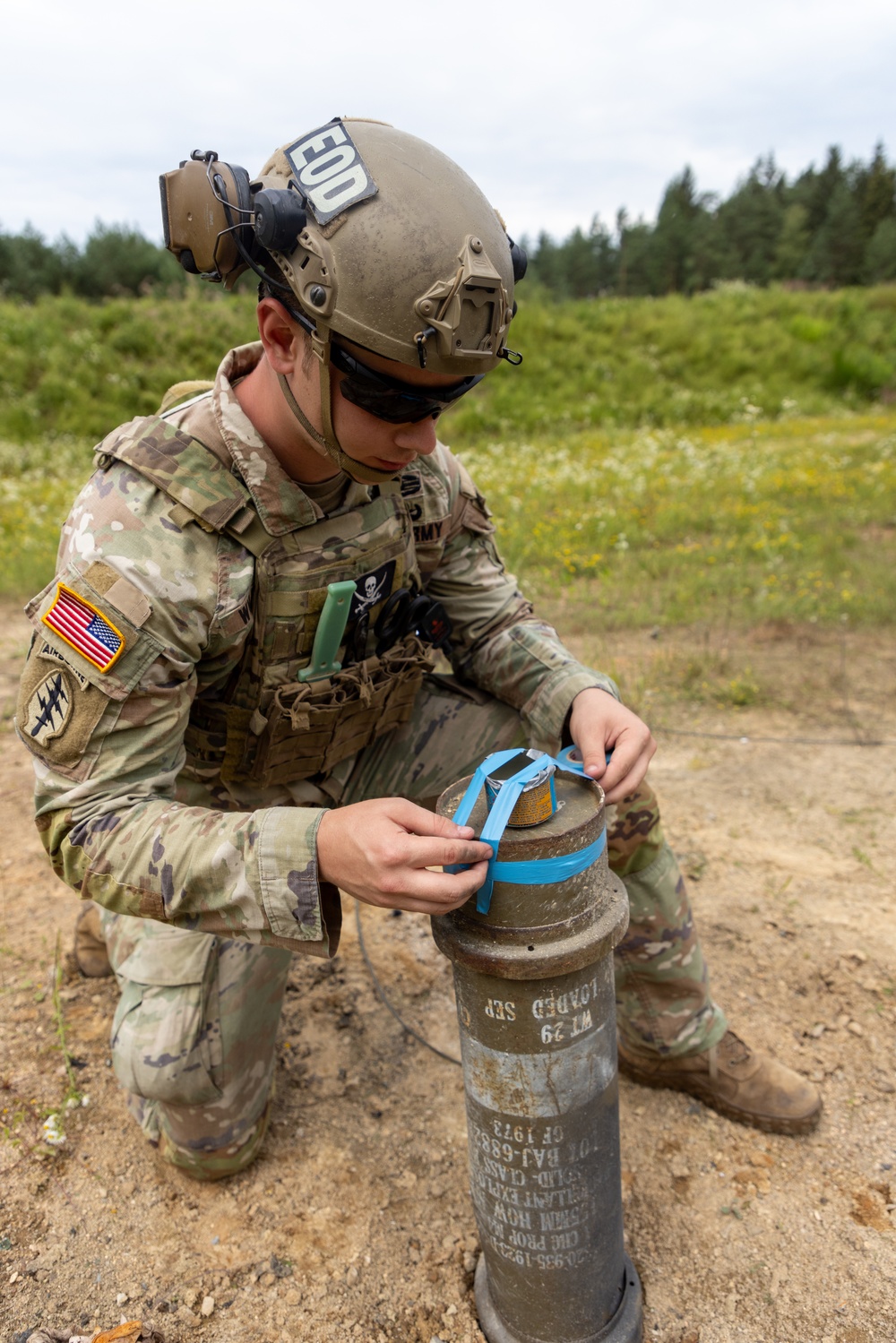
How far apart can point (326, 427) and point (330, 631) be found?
1.61 ft

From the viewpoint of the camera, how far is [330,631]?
2.04 metres

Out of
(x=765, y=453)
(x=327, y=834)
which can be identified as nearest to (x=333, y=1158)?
(x=327, y=834)

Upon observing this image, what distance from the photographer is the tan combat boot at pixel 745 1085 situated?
2217 millimetres

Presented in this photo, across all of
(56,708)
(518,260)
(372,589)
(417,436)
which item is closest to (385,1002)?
(372,589)

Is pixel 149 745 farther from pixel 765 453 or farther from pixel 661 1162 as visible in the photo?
pixel 765 453

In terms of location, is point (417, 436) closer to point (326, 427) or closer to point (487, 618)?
point (326, 427)

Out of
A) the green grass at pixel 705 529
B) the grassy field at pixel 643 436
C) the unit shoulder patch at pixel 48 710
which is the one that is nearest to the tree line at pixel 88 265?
the grassy field at pixel 643 436

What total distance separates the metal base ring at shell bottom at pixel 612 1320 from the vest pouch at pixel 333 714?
1.14 meters

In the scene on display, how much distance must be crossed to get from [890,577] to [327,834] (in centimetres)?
539

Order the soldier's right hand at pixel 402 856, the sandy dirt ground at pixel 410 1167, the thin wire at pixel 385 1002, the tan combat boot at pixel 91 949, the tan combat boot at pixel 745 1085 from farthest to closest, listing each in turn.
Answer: the tan combat boot at pixel 91 949 → the thin wire at pixel 385 1002 → the tan combat boot at pixel 745 1085 → the sandy dirt ground at pixel 410 1167 → the soldier's right hand at pixel 402 856

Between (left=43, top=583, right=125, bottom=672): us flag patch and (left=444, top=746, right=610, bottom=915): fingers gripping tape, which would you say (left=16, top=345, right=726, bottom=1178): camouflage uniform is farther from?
(left=444, top=746, right=610, bottom=915): fingers gripping tape

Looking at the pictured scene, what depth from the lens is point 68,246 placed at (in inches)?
748

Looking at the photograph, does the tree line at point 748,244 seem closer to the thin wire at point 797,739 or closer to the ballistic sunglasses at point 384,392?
the thin wire at point 797,739

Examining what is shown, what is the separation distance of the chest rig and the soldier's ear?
0.69 ft
